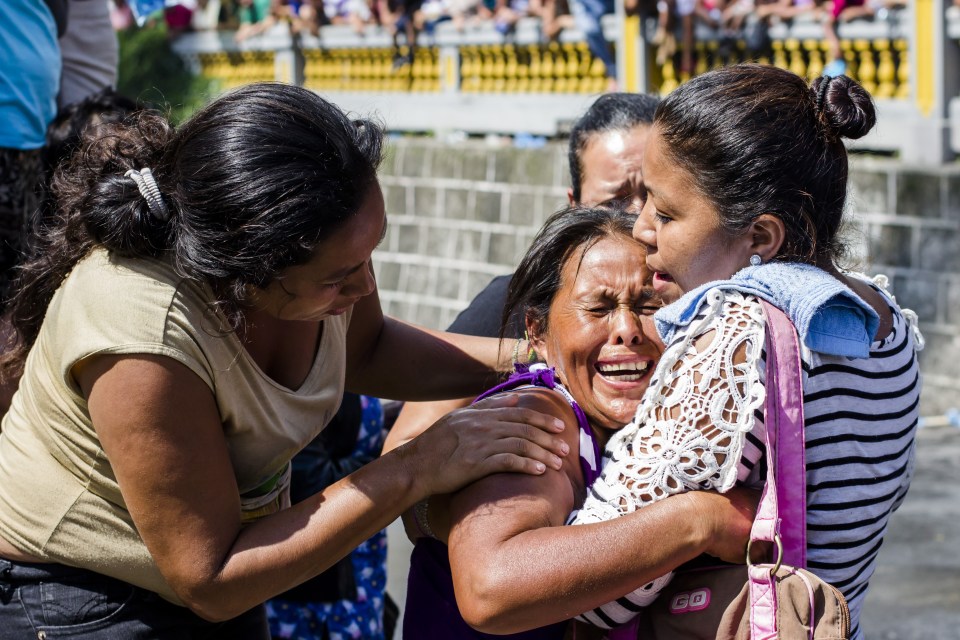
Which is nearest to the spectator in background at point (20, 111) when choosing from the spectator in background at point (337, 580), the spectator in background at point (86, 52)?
the spectator in background at point (86, 52)

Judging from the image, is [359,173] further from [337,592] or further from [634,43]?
[634,43]

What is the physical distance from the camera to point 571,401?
2.30m

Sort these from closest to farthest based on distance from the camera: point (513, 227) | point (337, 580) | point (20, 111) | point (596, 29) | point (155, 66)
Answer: point (337, 580) < point (20, 111) < point (513, 227) < point (596, 29) < point (155, 66)

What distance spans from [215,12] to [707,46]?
8.98 metres

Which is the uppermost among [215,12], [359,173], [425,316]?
[215,12]

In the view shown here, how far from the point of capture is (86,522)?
2.24m

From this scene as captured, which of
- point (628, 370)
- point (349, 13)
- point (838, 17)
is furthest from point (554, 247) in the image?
point (349, 13)

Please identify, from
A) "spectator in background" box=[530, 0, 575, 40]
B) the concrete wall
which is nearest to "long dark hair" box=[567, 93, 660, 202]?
the concrete wall

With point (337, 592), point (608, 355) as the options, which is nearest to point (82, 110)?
point (337, 592)

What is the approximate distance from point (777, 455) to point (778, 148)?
0.51 metres

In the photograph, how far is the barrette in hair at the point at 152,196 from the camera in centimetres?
213

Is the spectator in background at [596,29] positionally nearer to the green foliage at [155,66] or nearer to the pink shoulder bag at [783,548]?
the green foliage at [155,66]

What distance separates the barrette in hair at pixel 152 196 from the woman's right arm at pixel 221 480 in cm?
27

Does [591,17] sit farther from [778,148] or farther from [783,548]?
[783,548]
